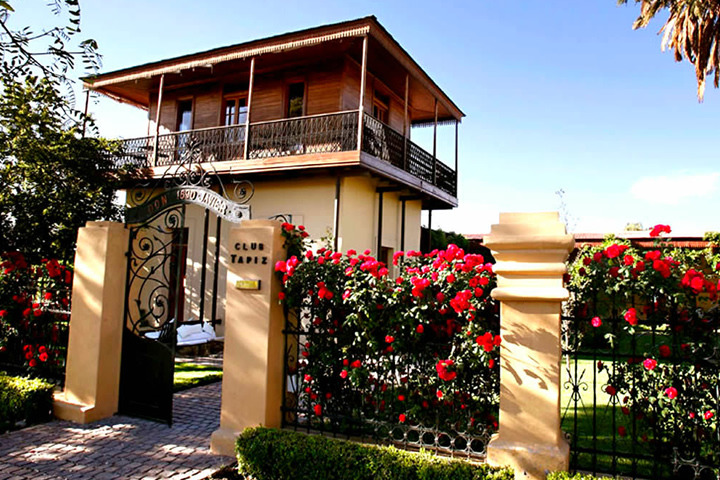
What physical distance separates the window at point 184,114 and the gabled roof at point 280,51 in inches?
54.7

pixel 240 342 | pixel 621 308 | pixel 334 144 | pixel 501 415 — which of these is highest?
pixel 334 144

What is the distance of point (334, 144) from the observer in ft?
37.0

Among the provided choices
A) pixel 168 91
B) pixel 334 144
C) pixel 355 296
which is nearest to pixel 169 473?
pixel 355 296

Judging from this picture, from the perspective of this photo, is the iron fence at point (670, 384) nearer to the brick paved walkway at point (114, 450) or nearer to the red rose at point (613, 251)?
the red rose at point (613, 251)

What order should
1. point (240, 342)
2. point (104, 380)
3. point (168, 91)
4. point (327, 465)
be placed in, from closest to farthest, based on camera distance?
point (327, 465) → point (240, 342) → point (104, 380) → point (168, 91)

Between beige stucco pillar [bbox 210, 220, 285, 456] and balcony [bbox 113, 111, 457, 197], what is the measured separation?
20.8ft

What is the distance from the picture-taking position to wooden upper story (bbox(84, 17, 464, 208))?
35.8 ft

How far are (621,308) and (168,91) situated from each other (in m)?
14.4

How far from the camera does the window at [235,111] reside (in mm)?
13492

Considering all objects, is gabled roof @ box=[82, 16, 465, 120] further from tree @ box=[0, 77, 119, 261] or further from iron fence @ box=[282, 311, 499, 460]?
iron fence @ box=[282, 311, 499, 460]

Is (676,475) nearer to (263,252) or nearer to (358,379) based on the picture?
(358,379)

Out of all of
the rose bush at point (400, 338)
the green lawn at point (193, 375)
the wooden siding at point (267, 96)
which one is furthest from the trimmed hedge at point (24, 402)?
the wooden siding at point (267, 96)

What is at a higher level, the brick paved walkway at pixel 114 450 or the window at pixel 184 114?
the window at pixel 184 114

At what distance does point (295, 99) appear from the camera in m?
13.0
